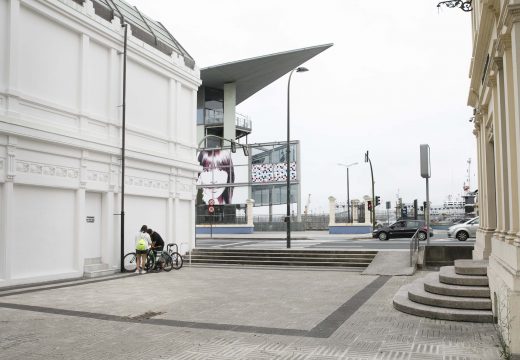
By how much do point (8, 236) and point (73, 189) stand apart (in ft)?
9.56

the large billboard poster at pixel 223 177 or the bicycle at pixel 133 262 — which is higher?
the large billboard poster at pixel 223 177

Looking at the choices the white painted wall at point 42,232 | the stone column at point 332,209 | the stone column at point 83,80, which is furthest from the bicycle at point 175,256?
Answer: the stone column at point 332,209

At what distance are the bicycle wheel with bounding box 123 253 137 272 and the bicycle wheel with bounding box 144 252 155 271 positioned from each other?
0.56 m

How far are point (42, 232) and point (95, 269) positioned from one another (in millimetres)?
2521

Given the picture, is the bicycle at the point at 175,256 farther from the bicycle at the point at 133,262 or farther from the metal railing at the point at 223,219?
the metal railing at the point at 223,219

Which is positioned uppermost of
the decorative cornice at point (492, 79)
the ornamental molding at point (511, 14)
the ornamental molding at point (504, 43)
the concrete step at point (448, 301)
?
the ornamental molding at point (511, 14)

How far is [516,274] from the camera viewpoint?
6445mm

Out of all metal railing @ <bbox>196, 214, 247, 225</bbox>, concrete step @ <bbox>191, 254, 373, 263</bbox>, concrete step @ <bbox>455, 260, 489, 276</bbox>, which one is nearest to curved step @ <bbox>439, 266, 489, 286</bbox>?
concrete step @ <bbox>455, 260, 489, 276</bbox>

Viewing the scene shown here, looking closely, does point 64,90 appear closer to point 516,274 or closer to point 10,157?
point 10,157

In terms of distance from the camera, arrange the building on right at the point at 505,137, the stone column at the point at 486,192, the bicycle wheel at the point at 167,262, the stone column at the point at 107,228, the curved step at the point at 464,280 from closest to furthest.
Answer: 1. the building on right at the point at 505,137
2. the curved step at the point at 464,280
3. the stone column at the point at 486,192
4. the stone column at the point at 107,228
5. the bicycle wheel at the point at 167,262

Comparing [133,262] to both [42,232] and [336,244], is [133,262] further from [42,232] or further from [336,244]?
[336,244]

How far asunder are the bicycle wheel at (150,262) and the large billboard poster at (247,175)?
119ft

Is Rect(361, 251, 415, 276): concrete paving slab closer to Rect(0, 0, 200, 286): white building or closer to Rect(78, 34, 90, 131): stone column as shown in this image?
Rect(0, 0, 200, 286): white building

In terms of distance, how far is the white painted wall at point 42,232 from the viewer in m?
13.7
